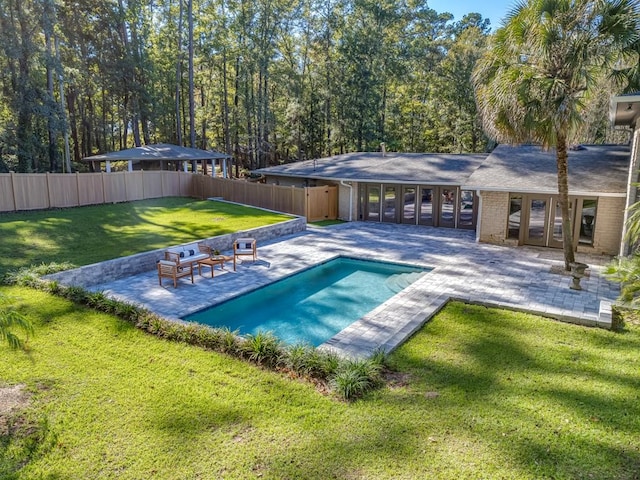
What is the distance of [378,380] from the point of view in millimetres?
6301

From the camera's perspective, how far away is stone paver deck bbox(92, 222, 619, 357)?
8891mm

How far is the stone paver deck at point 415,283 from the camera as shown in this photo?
889cm

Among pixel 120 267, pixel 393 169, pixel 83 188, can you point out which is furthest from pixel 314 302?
pixel 83 188

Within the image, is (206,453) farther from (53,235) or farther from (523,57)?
(53,235)

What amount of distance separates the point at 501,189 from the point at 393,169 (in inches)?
293

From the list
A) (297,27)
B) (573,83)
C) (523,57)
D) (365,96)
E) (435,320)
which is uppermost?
(297,27)

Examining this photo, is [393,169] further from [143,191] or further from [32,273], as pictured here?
[32,273]

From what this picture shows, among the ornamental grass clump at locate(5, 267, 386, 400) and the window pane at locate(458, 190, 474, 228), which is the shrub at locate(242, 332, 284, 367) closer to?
the ornamental grass clump at locate(5, 267, 386, 400)

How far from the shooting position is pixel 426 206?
21.6 metres

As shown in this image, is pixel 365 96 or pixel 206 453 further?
pixel 365 96

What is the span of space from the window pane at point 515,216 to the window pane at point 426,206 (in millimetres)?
5189

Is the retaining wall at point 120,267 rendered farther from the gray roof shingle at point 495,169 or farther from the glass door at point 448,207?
the glass door at point 448,207

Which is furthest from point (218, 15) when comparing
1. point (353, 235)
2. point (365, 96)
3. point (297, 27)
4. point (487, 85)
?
point (487, 85)

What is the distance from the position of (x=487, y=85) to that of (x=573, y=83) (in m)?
2.21
